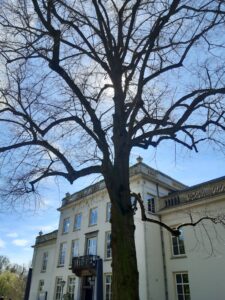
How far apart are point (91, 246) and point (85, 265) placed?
1.67 metres

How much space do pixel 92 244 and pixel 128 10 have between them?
18.2 meters

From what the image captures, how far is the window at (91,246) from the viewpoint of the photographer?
2075 centimetres

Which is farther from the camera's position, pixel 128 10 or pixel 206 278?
pixel 206 278

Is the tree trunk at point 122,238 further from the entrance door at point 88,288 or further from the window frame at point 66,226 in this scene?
the window frame at point 66,226

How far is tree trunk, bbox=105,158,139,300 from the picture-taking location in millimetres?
3729

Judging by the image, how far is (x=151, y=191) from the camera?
1934 cm

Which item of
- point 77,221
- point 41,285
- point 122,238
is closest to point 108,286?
point 77,221

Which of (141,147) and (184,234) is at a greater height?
(184,234)

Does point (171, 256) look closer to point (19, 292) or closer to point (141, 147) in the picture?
point (141, 147)

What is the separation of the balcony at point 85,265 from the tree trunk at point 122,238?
641 inches

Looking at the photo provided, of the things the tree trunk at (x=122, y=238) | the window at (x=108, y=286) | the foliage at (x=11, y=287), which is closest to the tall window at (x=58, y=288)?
the window at (x=108, y=286)

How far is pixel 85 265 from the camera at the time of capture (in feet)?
65.2

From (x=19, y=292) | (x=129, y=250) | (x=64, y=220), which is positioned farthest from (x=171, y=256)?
(x=19, y=292)

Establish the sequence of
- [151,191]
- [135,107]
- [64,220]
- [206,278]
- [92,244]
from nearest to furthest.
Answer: [135,107] → [206,278] → [151,191] → [92,244] → [64,220]
